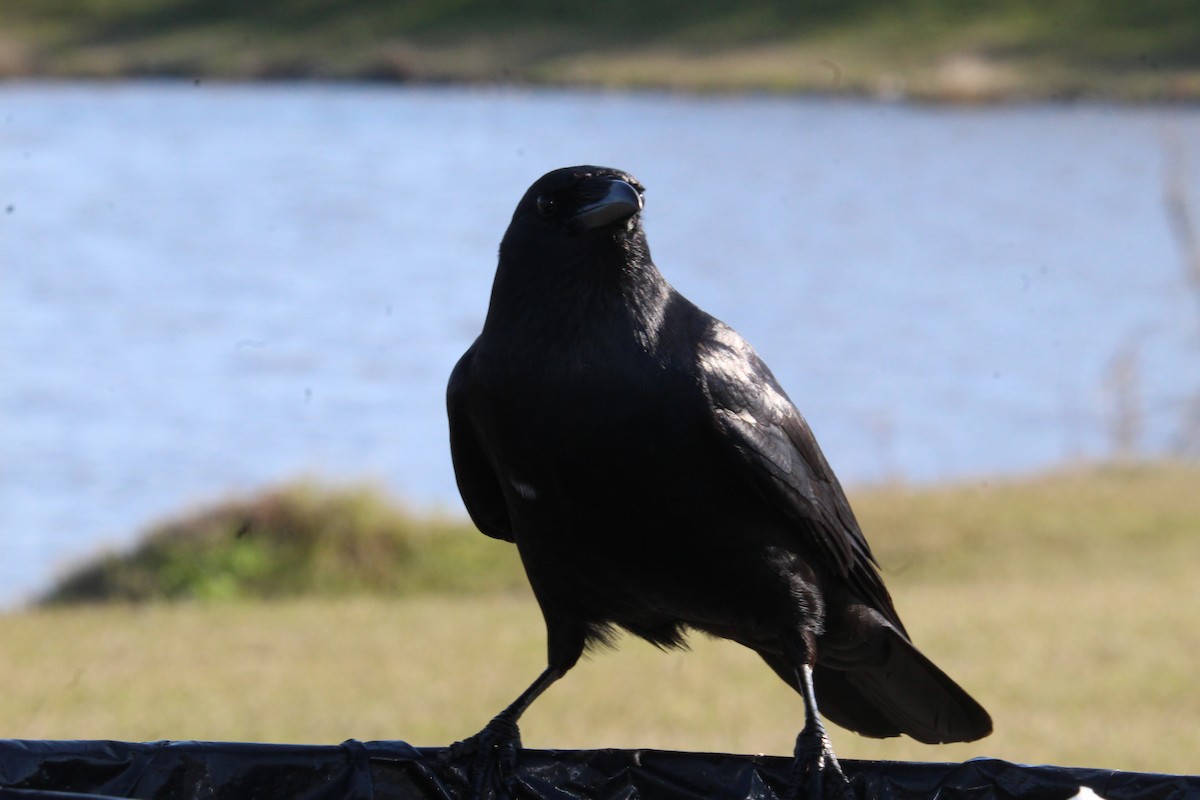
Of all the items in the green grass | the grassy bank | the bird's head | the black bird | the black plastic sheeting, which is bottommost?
the green grass

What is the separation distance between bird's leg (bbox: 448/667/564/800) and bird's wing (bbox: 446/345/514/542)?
42 centimetres

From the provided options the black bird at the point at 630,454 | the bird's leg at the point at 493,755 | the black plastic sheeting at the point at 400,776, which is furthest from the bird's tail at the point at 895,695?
→ the bird's leg at the point at 493,755

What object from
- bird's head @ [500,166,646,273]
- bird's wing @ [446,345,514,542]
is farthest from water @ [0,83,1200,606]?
bird's head @ [500,166,646,273]

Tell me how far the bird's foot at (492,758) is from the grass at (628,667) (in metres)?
1.87

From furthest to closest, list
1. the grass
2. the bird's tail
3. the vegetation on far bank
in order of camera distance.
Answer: the vegetation on far bank
the grass
the bird's tail

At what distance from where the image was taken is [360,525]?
10.4 m

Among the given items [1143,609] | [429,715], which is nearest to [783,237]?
[1143,609]

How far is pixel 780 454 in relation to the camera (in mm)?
2760

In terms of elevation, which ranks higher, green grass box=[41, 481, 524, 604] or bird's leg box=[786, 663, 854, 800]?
bird's leg box=[786, 663, 854, 800]

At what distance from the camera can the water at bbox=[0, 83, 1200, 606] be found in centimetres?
1445

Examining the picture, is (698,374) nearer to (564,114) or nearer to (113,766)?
(113,766)

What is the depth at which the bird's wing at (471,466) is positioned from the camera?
282 cm

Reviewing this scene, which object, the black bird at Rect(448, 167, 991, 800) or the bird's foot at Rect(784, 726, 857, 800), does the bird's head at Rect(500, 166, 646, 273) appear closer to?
the black bird at Rect(448, 167, 991, 800)

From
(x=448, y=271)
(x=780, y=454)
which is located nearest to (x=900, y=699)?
(x=780, y=454)
